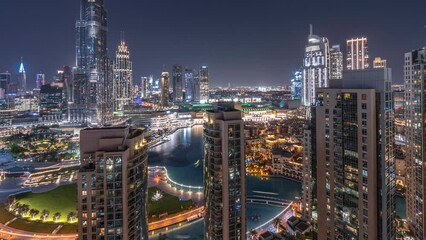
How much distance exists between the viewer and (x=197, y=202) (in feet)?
50.6

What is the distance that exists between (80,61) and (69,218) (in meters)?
41.2

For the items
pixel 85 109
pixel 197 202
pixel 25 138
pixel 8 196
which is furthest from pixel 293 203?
pixel 85 109

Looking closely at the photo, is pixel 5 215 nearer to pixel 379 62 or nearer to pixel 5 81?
pixel 379 62

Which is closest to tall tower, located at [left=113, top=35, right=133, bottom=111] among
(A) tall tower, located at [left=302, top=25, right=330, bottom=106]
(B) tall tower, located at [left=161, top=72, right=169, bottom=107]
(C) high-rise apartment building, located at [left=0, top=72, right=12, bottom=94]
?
(B) tall tower, located at [left=161, top=72, right=169, bottom=107]

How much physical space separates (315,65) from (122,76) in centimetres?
4402

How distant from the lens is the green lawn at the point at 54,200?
13773 mm

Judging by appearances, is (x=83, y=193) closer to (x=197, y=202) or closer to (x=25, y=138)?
(x=197, y=202)

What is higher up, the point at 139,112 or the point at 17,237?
the point at 139,112

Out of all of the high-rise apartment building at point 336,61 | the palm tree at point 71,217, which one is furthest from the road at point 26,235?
the high-rise apartment building at point 336,61

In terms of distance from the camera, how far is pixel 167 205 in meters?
14.7

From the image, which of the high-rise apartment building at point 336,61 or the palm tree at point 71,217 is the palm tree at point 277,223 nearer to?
the palm tree at point 71,217

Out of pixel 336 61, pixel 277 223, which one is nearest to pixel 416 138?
pixel 277 223

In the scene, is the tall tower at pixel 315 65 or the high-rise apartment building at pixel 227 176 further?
the tall tower at pixel 315 65

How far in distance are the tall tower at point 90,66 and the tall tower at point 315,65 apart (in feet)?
113
